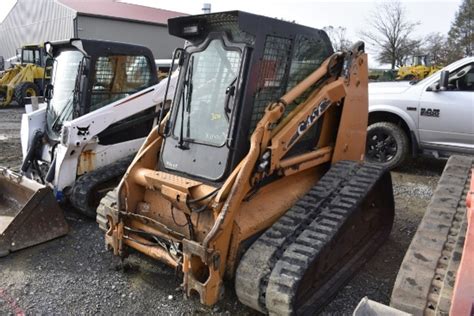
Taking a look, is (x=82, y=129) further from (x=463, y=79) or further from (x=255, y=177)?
(x=463, y=79)

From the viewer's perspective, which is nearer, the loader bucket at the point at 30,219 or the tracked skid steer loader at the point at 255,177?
the tracked skid steer loader at the point at 255,177

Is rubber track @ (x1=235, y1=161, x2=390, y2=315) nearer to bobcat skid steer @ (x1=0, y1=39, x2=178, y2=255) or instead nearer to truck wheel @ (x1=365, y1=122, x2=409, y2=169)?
bobcat skid steer @ (x1=0, y1=39, x2=178, y2=255)

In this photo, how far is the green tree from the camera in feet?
130

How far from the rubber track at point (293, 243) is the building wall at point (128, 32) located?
29.8m

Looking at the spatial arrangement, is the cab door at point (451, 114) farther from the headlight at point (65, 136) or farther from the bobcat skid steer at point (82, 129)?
the headlight at point (65, 136)

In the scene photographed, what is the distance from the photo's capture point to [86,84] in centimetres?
588

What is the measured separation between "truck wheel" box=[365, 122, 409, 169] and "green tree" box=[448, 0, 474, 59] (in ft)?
121

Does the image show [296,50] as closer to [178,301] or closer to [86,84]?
[178,301]

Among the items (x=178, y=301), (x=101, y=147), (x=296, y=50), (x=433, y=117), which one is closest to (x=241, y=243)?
(x=178, y=301)

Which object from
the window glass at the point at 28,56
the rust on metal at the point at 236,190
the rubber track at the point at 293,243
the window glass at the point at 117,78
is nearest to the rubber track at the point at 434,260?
the rubber track at the point at 293,243

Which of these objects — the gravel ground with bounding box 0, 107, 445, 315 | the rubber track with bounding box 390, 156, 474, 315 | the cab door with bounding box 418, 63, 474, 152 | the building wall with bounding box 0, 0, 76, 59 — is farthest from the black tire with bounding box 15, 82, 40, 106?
the rubber track with bounding box 390, 156, 474, 315

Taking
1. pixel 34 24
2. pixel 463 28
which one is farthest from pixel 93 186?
pixel 463 28

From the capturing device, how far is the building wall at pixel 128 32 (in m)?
32.7

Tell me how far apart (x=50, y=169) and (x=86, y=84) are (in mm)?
1176
